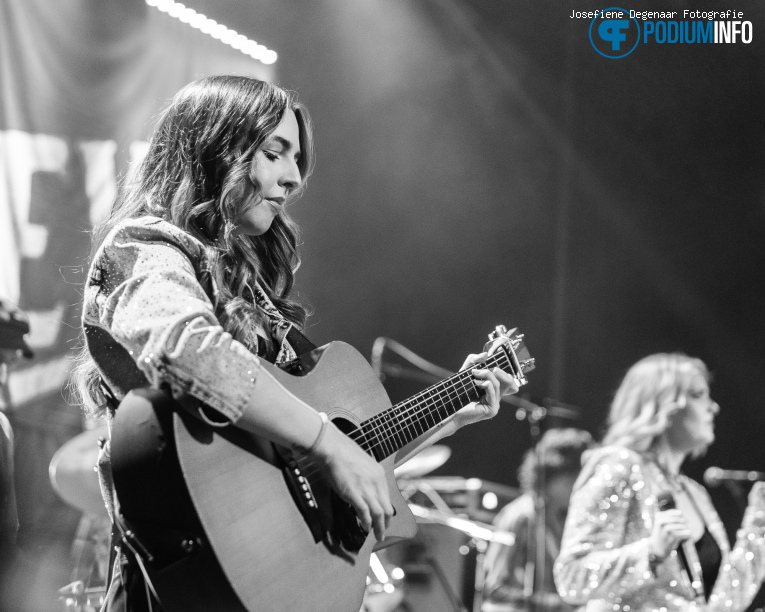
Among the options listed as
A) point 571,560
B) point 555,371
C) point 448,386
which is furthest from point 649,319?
point 448,386

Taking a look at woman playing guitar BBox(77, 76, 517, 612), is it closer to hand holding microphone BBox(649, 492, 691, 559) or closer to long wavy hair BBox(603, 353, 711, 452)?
hand holding microphone BBox(649, 492, 691, 559)

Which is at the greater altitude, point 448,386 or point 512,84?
point 512,84

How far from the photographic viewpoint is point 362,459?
1.54m

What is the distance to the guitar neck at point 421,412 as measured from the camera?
1.83 m

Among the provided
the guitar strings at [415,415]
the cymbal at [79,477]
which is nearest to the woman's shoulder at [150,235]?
the guitar strings at [415,415]

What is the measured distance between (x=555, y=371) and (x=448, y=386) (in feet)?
16.7

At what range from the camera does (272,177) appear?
1.78 meters

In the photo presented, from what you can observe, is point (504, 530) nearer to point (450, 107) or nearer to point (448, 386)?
point (450, 107)

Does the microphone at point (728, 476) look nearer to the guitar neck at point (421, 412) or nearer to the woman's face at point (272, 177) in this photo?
the guitar neck at point (421, 412)

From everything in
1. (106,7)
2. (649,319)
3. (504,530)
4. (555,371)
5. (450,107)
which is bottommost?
(504,530)

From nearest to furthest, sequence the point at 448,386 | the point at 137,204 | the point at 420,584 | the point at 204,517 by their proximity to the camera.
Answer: the point at 204,517 → the point at 137,204 → the point at 448,386 → the point at 420,584

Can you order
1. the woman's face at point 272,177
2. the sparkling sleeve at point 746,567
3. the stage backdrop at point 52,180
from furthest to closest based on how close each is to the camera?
1. the stage backdrop at point 52,180
2. the sparkling sleeve at point 746,567
3. the woman's face at point 272,177

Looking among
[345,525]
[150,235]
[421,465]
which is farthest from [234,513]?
[421,465]

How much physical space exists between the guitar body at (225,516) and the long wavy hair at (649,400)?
7.24ft
